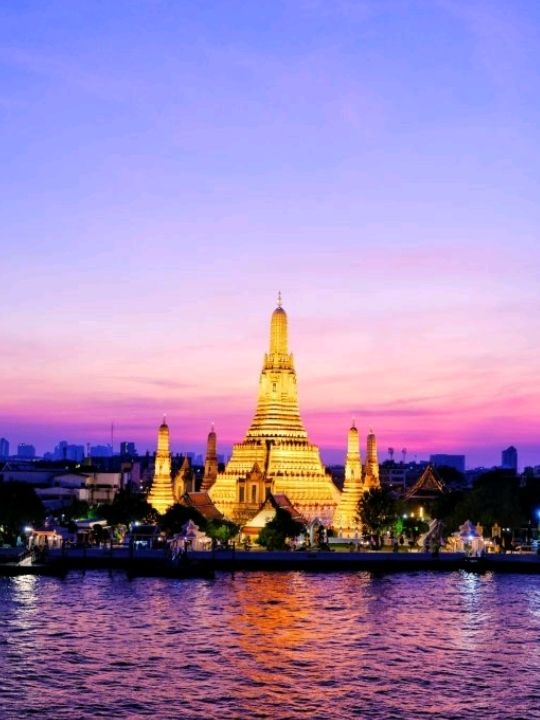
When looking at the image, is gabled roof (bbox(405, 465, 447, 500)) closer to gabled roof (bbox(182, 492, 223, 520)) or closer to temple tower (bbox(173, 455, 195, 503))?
temple tower (bbox(173, 455, 195, 503))

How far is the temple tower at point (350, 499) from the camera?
318 feet

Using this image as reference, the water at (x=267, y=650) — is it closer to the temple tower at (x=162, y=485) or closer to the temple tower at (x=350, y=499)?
the temple tower at (x=350, y=499)

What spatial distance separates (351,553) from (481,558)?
8.96 metres

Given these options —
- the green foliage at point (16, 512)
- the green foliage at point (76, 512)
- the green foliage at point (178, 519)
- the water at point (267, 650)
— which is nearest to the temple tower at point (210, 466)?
Result: the green foliage at point (76, 512)

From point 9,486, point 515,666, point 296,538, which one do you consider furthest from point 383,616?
point 9,486

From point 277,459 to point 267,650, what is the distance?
58896mm

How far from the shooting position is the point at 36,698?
3578 centimetres

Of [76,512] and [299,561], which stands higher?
[76,512]

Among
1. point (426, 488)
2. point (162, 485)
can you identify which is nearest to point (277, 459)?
point (162, 485)

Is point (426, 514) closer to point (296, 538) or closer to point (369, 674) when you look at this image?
point (296, 538)

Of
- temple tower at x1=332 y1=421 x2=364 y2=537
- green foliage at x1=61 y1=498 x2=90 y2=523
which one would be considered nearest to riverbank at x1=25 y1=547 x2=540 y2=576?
temple tower at x1=332 y1=421 x2=364 y2=537

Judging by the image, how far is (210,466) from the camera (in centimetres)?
11612

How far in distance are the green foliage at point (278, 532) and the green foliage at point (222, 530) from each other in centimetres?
334

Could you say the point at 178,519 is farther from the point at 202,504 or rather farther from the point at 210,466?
the point at 210,466
